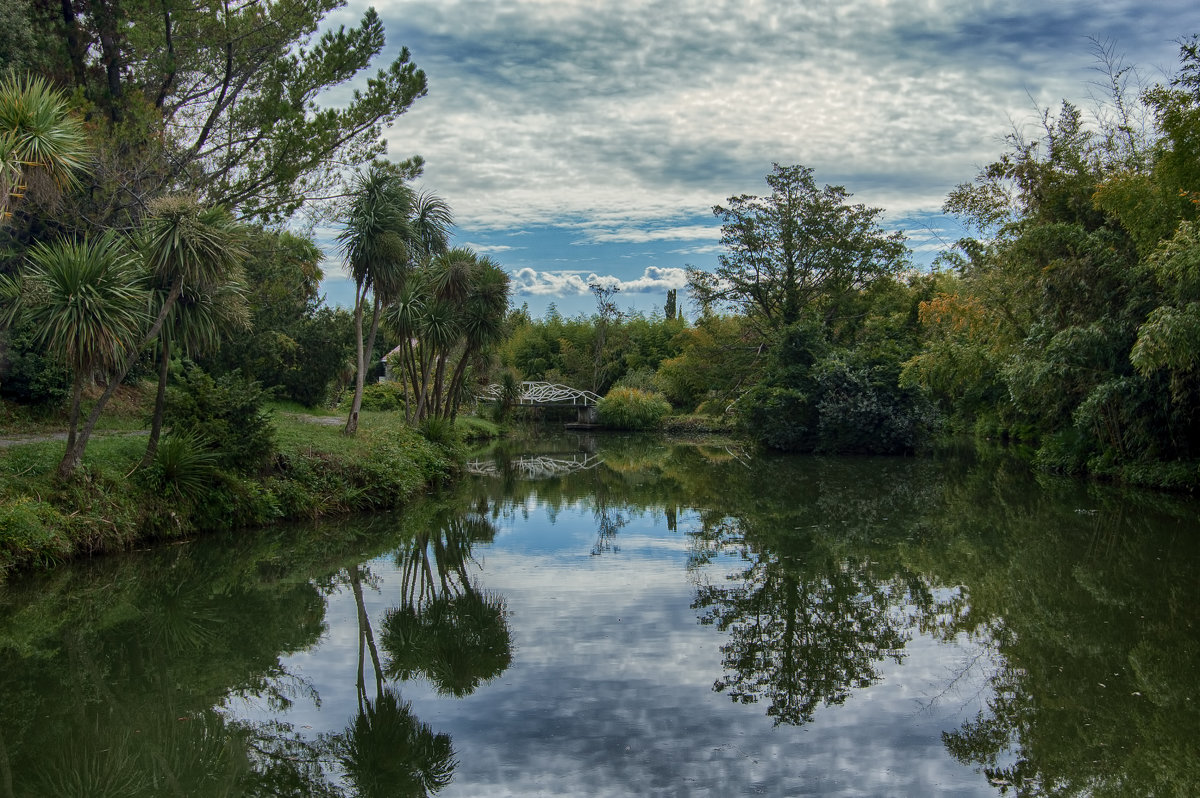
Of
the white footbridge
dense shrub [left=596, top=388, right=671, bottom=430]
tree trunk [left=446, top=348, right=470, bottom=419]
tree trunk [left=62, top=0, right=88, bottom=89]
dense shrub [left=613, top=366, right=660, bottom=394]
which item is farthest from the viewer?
dense shrub [left=613, top=366, right=660, bottom=394]

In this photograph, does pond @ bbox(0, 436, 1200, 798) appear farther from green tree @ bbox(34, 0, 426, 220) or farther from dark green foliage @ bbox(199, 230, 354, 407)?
dark green foliage @ bbox(199, 230, 354, 407)

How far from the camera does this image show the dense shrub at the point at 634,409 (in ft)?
160

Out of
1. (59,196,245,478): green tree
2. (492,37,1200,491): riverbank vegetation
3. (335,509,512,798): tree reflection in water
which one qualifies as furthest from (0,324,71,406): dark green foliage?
(492,37,1200,491): riverbank vegetation

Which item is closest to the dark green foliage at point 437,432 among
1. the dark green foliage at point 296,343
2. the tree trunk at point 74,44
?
the dark green foliage at point 296,343

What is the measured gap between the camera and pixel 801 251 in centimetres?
3656

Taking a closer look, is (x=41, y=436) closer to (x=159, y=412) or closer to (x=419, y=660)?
(x=159, y=412)

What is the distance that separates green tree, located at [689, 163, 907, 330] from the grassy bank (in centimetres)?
2259

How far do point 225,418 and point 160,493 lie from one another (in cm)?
176

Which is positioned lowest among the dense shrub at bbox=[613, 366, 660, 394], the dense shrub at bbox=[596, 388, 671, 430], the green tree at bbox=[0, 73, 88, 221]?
the dense shrub at bbox=[596, 388, 671, 430]

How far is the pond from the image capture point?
5391 mm

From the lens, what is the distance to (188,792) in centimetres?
516

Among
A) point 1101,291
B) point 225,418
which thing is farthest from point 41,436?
point 1101,291

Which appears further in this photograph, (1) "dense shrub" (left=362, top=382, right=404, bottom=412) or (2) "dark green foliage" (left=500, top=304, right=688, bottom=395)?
(2) "dark green foliage" (left=500, top=304, right=688, bottom=395)

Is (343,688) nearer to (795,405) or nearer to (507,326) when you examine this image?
(507,326)
